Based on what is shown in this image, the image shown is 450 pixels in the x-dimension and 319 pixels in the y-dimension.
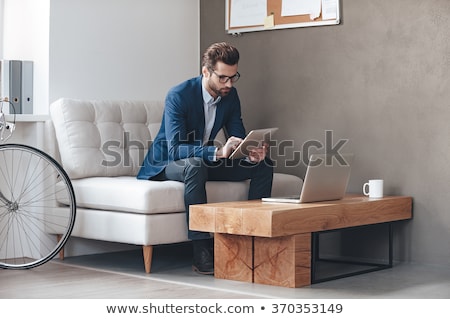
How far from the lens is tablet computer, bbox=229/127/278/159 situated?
13.4 ft

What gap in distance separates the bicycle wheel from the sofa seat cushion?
19cm

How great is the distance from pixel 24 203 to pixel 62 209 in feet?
0.90

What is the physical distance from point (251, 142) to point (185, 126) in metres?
0.45

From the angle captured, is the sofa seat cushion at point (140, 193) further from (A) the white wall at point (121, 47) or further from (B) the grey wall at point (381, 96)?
(A) the white wall at point (121, 47)

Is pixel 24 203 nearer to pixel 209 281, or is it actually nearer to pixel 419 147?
pixel 209 281

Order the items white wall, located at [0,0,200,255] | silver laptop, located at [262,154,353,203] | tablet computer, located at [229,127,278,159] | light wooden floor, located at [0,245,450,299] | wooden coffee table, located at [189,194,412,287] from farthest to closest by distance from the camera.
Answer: white wall, located at [0,0,200,255] < tablet computer, located at [229,127,278,159] < silver laptop, located at [262,154,353,203] < wooden coffee table, located at [189,194,412,287] < light wooden floor, located at [0,245,450,299]

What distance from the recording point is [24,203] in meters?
4.71

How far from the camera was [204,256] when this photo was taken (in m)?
4.18

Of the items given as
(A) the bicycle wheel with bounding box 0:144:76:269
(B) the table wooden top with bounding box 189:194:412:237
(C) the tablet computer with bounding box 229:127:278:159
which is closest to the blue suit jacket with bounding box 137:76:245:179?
(C) the tablet computer with bounding box 229:127:278:159

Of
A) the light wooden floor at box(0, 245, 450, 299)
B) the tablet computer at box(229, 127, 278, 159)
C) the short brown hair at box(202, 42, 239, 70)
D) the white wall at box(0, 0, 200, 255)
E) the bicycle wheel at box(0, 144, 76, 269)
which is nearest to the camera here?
the light wooden floor at box(0, 245, 450, 299)

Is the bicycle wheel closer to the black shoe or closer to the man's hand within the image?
the black shoe

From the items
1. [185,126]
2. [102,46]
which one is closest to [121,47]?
[102,46]

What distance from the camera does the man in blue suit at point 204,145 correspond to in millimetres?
4176

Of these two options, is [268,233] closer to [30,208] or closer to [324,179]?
[324,179]
